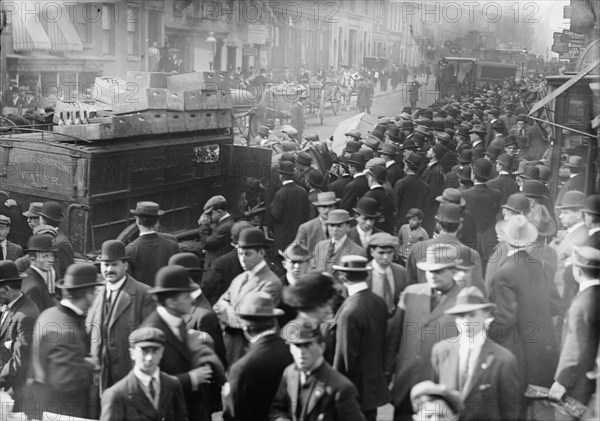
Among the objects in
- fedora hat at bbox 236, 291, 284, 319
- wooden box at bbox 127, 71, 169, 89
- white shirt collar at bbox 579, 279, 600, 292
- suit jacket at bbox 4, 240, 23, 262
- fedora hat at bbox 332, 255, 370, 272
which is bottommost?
suit jacket at bbox 4, 240, 23, 262

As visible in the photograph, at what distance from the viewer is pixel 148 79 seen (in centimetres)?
1398

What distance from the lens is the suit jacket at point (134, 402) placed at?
584cm

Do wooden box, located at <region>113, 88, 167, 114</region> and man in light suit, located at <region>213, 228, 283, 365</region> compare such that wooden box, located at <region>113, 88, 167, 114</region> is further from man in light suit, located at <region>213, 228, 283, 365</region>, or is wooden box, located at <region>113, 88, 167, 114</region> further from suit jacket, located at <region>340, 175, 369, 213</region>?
man in light suit, located at <region>213, 228, 283, 365</region>

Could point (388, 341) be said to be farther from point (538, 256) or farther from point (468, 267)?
point (538, 256)

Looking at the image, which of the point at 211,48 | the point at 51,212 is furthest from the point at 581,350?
the point at 211,48

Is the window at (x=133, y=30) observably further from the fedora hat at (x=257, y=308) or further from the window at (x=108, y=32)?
the fedora hat at (x=257, y=308)

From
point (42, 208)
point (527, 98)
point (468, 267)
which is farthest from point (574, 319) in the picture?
point (527, 98)

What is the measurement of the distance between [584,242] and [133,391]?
451 cm

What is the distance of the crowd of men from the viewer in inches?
236

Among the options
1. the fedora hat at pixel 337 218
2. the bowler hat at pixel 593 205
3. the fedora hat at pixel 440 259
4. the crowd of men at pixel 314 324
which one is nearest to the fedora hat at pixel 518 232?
the crowd of men at pixel 314 324

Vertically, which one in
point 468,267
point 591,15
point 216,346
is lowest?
point 216,346

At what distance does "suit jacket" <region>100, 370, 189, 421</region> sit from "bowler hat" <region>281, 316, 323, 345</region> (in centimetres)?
82

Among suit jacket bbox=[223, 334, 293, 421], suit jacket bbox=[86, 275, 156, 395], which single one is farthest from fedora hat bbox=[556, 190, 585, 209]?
suit jacket bbox=[86, 275, 156, 395]

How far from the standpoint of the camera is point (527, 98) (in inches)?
1047
